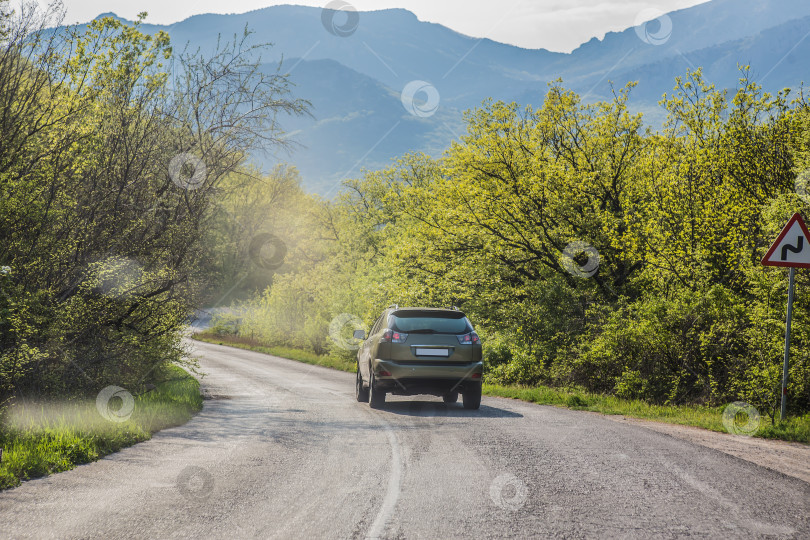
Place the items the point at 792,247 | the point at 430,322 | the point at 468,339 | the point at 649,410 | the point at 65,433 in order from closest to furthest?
the point at 65,433, the point at 792,247, the point at 468,339, the point at 430,322, the point at 649,410

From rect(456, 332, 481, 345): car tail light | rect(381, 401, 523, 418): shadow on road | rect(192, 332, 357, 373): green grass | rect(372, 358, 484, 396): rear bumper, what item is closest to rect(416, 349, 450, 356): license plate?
rect(372, 358, 484, 396): rear bumper

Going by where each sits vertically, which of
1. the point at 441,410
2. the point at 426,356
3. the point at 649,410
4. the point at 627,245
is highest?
the point at 627,245

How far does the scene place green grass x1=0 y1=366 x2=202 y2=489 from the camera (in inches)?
267

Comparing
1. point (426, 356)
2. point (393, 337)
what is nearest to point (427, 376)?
point (426, 356)

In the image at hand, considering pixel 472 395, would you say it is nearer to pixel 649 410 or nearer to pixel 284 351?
pixel 649 410

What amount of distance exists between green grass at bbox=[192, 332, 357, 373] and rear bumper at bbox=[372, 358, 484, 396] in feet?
21.4

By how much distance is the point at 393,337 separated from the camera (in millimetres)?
12352

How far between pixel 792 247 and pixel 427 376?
6.18m

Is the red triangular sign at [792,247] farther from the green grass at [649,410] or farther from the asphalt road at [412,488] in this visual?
the asphalt road at [412,488]

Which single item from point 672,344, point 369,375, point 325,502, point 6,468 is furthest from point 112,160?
point 672,344

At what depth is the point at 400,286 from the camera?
23812mm

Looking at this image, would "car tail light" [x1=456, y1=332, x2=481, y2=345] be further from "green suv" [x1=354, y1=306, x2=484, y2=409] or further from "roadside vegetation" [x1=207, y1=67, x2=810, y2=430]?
"roadside vegetation" [x1=207, y1=67, x2=810, y2=430]

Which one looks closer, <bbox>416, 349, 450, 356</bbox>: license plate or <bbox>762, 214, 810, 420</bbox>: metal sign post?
<bbox>762, 214, 810, 420</bbox>: metal sign post

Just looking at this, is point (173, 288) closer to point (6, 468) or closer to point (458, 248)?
point (6, 468)
